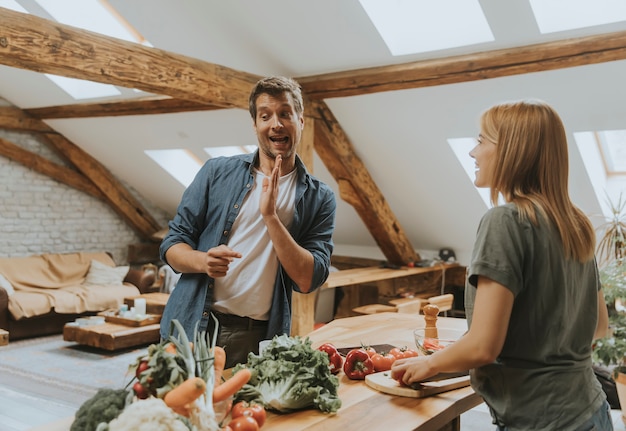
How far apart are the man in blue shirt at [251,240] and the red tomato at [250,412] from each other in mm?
602

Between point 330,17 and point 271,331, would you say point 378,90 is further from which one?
point 271,331

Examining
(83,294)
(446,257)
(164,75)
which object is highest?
(164,75)

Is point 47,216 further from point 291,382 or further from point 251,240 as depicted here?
point 291,382

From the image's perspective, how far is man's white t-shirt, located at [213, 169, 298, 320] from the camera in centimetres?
201

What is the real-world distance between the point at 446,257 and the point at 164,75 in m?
4.00

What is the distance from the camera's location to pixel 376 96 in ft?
17.4

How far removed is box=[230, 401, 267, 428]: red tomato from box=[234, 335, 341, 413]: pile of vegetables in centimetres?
10

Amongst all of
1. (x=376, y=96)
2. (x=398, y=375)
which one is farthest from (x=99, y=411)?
(x=376, y=96)

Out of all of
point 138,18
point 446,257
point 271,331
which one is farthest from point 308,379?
point 446,257

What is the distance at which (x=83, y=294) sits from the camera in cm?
715

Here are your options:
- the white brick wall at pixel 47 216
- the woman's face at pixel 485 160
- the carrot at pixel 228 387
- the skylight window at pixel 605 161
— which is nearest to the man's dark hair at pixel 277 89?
the woman's face at pixel 485 160

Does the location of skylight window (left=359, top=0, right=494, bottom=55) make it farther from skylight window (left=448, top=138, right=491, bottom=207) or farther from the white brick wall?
the white brick wall

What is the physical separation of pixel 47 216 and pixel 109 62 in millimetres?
4714

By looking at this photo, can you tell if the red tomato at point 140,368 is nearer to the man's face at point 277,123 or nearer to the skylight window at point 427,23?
the man's face at point 277,123
